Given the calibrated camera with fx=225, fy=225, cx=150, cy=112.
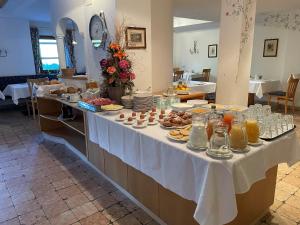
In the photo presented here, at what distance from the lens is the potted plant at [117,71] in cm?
230

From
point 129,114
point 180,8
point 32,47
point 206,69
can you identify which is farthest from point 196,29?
point 129,114

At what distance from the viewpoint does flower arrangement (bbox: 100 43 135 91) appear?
229 cm

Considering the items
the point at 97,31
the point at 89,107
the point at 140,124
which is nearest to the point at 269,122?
the point at 140,124

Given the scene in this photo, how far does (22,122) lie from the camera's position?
4793 millimetres

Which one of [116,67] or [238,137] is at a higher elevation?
[116,67]

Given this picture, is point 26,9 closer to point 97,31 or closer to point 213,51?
point 97,31

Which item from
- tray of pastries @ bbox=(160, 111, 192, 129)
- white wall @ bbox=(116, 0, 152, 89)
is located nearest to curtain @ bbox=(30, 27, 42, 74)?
white wall @ bbox=(116, 0, 152, 89)

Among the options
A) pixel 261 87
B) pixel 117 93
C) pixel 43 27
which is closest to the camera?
pixel 117 93

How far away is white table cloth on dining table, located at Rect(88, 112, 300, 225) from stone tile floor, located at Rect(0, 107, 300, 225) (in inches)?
20.0

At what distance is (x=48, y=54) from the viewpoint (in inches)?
292

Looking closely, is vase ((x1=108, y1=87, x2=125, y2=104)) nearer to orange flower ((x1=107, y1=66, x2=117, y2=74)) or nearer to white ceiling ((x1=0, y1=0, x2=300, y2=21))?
orange flower ((x1=107, y1=66, x2=117, y2=74))

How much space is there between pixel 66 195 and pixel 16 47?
589 cm

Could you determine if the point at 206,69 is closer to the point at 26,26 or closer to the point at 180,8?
the point at 180,8

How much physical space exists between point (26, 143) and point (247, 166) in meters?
3.42
